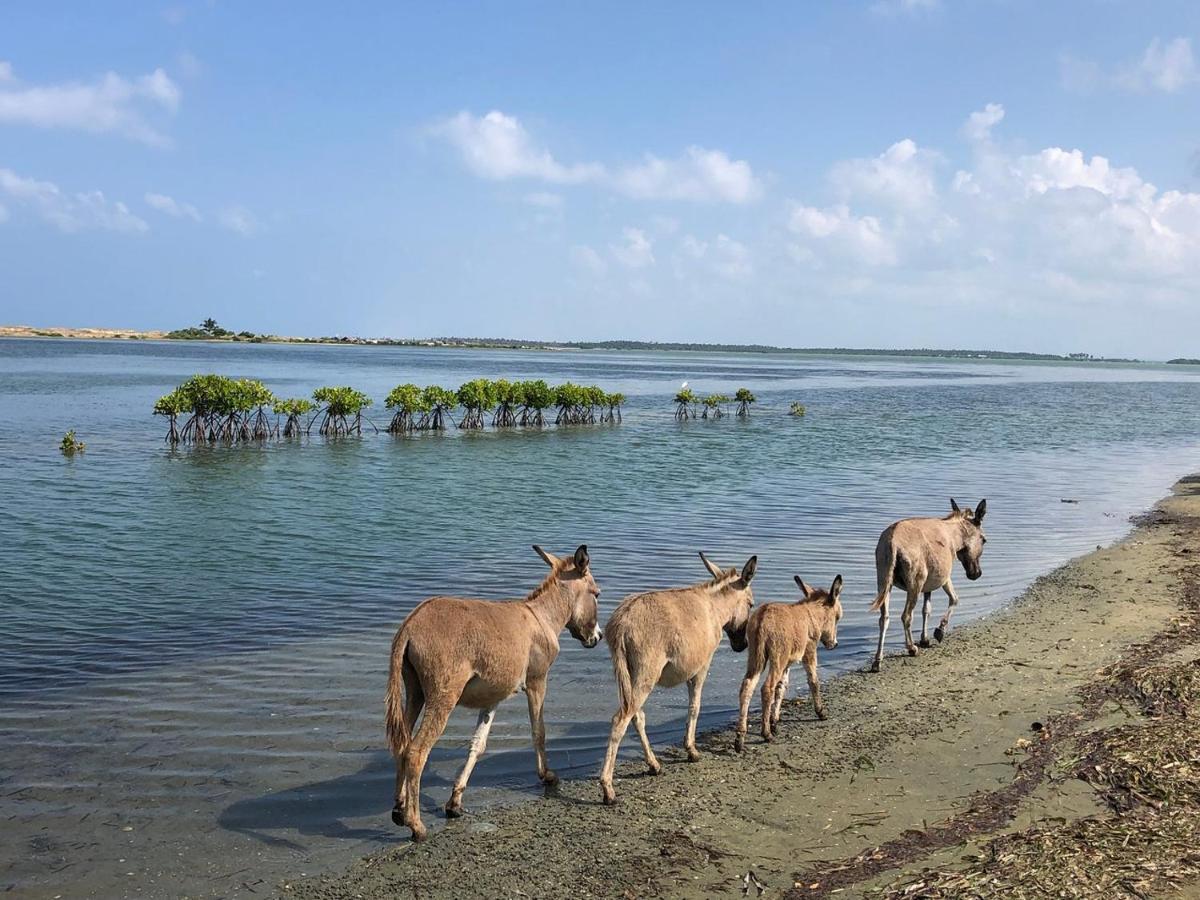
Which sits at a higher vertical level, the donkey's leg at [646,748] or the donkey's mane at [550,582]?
the donkey's mane at [550,582]

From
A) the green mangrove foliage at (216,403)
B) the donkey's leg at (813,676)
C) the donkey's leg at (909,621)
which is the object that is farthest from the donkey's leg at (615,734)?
the green mangrove foliage at (216,403)

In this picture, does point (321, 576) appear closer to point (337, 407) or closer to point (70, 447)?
point (70, 447)

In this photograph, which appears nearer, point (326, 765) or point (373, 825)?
point (373, 825)

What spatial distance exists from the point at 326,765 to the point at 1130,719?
723cm

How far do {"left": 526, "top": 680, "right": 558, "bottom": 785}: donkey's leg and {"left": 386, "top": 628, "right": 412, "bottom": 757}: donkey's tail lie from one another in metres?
1.14

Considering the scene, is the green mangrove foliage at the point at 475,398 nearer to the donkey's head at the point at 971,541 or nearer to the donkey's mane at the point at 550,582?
the donkey's head at the point at 971,541

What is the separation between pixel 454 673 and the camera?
23.2 ft

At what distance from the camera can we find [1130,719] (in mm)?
8789

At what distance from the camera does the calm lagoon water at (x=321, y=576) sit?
752 centimetres

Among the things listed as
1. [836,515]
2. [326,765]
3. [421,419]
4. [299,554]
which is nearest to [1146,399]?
[421,419]

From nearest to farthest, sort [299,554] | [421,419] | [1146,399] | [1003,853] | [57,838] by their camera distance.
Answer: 1. [1003,853]
2. [57,838]
3. [299,554]
4. [421,419]
5. [1146,399]

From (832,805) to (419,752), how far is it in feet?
10.4

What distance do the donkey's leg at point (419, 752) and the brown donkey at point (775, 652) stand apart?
2952 millimetres

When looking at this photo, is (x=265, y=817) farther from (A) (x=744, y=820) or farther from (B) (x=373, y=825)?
(A) (x=744, y=820)
